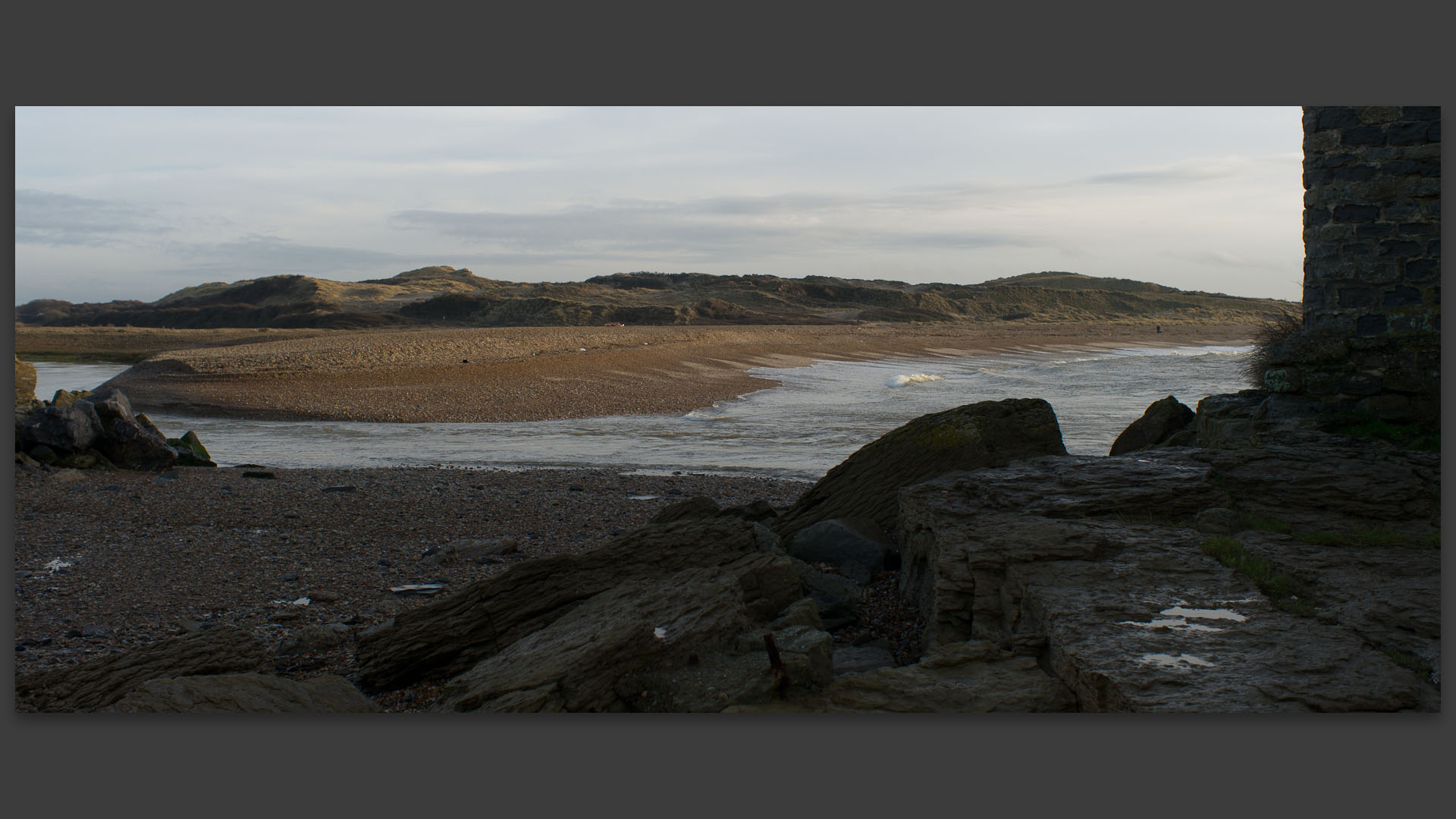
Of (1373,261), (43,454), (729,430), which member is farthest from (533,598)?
(729,430)

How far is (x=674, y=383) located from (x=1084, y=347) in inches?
981

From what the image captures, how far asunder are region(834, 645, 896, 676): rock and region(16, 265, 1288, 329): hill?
45.5 meters

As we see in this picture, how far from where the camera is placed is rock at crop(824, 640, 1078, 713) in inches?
138

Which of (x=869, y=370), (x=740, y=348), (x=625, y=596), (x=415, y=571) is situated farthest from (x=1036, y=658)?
(x=740, y=348)

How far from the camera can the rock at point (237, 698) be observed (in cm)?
374

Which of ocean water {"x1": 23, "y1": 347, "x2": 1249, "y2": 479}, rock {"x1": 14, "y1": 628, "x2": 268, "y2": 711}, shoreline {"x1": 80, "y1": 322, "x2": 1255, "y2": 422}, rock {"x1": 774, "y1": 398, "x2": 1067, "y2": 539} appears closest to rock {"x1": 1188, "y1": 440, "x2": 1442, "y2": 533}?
rock {"x1": 774, "y1": 398, "x2": 1067, "y2": 539}

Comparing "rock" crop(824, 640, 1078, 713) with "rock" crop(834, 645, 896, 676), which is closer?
"rock" crop(824, 640, 1078, 713)

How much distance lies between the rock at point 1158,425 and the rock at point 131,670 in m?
6.44

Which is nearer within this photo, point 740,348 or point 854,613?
point 854,613

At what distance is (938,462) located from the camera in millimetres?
6273

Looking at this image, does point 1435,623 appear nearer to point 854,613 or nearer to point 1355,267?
point 854,613

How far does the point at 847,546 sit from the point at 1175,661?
99.9 inches

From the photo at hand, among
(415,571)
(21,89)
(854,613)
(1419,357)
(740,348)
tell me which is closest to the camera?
(21,89)

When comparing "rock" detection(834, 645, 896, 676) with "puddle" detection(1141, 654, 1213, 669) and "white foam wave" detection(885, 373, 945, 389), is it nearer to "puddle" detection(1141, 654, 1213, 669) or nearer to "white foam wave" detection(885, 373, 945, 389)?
"puddle" detection(1141, 654, 1213, 669)
